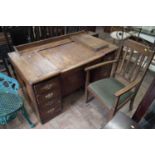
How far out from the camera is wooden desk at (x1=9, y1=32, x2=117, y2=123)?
1236mm

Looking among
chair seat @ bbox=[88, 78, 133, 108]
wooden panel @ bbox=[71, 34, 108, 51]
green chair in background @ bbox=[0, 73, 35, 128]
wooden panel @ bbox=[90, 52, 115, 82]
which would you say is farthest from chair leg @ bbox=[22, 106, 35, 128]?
wooden panel @ bbox=[71, 34, 108, 51]

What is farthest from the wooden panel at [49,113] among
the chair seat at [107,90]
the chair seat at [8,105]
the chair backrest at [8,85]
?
the chair seat at [107,90]

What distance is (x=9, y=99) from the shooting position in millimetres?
1349

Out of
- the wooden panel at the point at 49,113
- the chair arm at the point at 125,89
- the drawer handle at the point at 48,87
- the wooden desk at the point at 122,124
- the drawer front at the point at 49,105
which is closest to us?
the wooden desk at the point at 122,124

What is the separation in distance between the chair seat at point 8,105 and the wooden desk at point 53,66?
6.0 inches

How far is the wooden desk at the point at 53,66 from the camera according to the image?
4.06 ft

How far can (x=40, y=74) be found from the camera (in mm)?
1209

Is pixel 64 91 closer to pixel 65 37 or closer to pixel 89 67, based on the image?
pixel 89 67

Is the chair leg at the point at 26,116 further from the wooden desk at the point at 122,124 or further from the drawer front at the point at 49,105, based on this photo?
the wooden desk at the point at 122,124

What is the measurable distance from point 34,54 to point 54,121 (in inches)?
34.0

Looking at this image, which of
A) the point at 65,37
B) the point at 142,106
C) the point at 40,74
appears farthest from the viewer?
the point at 65,37

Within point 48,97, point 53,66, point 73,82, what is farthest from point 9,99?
point 73,82

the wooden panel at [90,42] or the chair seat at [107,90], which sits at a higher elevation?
the wooden panel at [90,42]
